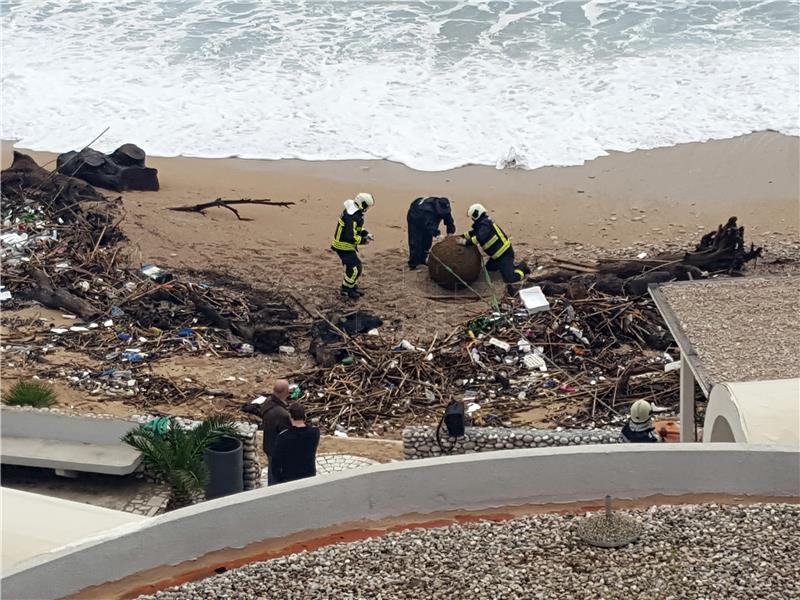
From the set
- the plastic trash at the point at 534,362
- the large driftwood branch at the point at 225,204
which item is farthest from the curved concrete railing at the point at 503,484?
the large driftwood branch at the point at 225,204

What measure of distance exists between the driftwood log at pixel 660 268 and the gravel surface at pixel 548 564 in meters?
7.80

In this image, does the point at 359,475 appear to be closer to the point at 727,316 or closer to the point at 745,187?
the point at 727,316

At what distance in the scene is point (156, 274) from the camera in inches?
624

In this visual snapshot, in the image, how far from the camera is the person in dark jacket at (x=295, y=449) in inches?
356

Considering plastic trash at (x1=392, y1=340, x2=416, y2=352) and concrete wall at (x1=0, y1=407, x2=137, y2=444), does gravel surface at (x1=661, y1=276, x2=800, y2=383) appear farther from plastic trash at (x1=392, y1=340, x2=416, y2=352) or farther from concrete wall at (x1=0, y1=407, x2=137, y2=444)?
concrete wall at (x1=0, y1=407, x2=137, y2=444)

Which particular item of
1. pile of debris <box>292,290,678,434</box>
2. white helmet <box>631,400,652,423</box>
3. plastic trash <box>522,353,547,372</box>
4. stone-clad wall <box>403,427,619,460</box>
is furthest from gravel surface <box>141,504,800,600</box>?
plastic trash <box>522,353,547,372</box>

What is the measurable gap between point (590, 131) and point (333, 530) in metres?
16.2

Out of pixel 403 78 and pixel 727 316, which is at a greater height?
pixel 403 78

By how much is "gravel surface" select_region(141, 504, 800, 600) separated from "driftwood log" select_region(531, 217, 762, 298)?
7800 mm

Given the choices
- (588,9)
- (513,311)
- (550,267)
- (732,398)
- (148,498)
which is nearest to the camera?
(732,398)

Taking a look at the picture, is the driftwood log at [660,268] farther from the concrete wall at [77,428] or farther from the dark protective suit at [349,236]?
the concrete wall at [77,428]

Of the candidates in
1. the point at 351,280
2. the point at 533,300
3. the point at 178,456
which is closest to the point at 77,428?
the point at 178,456

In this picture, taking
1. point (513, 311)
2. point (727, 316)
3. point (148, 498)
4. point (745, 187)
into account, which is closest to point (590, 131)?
point (745, 187)

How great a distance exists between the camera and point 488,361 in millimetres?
13617
